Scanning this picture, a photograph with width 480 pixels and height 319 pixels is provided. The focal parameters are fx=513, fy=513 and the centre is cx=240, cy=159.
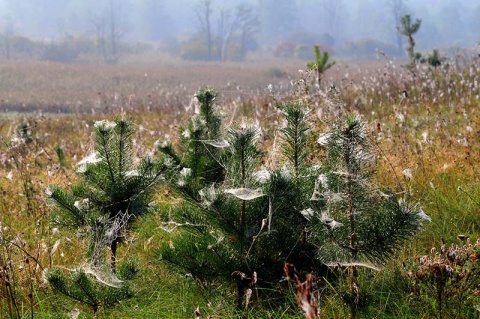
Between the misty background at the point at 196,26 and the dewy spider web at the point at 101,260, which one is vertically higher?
the misty background at the point at 196,26

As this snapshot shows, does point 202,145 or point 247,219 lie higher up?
point 202,145

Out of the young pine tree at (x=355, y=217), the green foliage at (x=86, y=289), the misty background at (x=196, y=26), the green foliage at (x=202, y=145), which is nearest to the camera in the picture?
the young pine tree at (x=355, y=217)

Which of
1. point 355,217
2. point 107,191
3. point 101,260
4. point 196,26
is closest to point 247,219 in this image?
point 355,217

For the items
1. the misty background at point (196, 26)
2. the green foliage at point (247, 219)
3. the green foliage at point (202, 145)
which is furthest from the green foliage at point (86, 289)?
the misty background at point (196, 26)

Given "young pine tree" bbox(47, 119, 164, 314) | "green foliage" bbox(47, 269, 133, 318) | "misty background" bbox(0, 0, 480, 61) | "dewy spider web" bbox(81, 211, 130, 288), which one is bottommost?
"green foliage" bbox(47, 269, 133, 318)

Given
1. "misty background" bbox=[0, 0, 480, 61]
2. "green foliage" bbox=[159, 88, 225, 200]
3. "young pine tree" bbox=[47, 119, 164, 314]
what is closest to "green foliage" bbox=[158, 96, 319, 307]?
"young pine tree" bbox=[47, 119, 164, 314]

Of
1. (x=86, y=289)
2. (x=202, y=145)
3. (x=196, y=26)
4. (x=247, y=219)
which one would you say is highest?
(x=196, y=26)

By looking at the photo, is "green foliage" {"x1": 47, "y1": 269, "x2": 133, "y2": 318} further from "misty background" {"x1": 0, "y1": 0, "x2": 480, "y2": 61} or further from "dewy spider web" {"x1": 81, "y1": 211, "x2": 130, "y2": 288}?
"misty background" {"x1": 0, "y1": 0, "x2": 480, "y2": 61}

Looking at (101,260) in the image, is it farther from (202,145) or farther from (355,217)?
(355,217)

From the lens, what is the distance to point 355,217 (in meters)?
2.47

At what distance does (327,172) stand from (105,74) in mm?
51912

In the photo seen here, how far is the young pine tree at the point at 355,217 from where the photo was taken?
233 centimetres

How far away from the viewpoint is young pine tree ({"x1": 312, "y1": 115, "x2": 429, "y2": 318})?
233 cm

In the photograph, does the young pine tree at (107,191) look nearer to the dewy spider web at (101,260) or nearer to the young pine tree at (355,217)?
the dewy spider web at (101,260)
